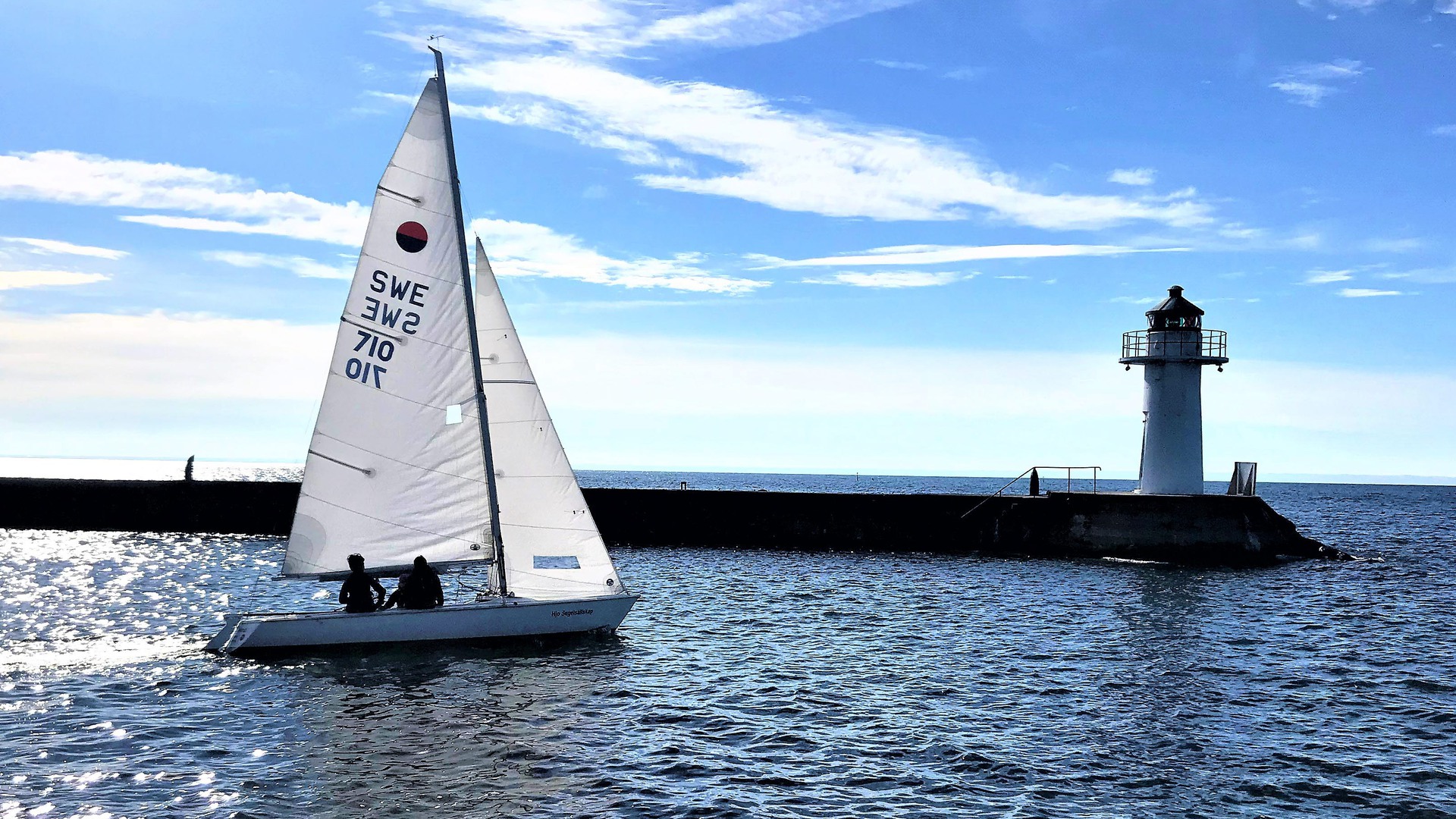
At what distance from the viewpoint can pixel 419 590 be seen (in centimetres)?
1919

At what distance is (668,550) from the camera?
42938 mm

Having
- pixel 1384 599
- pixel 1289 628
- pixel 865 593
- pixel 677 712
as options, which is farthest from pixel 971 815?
pixel 1384 599

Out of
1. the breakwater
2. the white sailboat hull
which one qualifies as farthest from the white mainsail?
the breakwater

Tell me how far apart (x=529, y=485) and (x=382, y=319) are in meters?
4.29

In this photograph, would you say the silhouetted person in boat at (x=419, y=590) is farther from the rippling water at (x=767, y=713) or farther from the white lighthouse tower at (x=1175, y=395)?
the white lighthouse tower at (x=1175, y=395)

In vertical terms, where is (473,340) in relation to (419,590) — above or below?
above

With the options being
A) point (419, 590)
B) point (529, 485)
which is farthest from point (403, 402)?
point (419, 590)

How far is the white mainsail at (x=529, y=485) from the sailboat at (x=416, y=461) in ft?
0.17

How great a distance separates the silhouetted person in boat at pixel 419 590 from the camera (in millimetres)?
19141

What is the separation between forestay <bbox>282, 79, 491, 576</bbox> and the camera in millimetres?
18766

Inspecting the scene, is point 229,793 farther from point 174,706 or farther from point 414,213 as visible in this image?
point 414,213

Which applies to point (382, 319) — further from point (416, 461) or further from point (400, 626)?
point (400, 626)

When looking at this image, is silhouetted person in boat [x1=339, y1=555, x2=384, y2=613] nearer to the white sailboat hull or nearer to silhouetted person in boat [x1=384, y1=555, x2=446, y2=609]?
the white sailboat hull

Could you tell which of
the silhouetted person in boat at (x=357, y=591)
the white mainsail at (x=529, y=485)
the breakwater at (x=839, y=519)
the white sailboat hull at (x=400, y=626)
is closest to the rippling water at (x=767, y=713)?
the white sailboat hull at (x=400, y=626)
